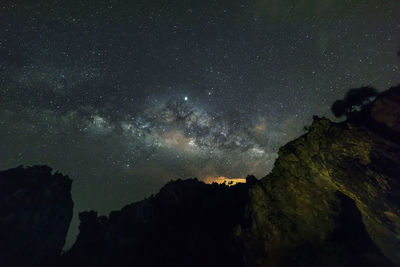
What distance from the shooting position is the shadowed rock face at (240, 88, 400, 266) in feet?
56.9

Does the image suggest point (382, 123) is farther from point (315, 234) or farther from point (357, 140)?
point (315, 234)

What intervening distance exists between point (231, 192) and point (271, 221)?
784 inches

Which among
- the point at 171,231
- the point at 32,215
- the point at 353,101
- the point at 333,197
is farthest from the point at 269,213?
the point at 32,215

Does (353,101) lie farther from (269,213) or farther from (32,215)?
(32,215)

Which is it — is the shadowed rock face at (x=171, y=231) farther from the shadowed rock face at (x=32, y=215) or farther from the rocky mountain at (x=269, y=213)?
the shadowed rock face at (x=32, y=215)

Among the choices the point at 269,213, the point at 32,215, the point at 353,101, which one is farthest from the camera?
the point at 32,215

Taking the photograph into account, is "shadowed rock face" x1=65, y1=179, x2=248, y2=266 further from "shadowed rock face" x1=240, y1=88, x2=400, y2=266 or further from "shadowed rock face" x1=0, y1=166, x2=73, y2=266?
"shadowed rock face" x1=240, y1=88, x2=400, y2=266

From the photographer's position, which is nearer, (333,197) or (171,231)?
(333,197)

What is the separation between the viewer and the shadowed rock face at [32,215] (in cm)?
4594

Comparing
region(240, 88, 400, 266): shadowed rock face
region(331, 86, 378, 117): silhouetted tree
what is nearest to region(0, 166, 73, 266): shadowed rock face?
region(240, 88, 400, 266): shadowed rock face

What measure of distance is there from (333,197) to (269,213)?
781cm

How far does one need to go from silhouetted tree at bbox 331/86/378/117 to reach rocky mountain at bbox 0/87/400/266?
0.14 metres

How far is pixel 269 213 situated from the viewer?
27797 mm

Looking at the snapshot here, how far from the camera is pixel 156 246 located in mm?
41500
